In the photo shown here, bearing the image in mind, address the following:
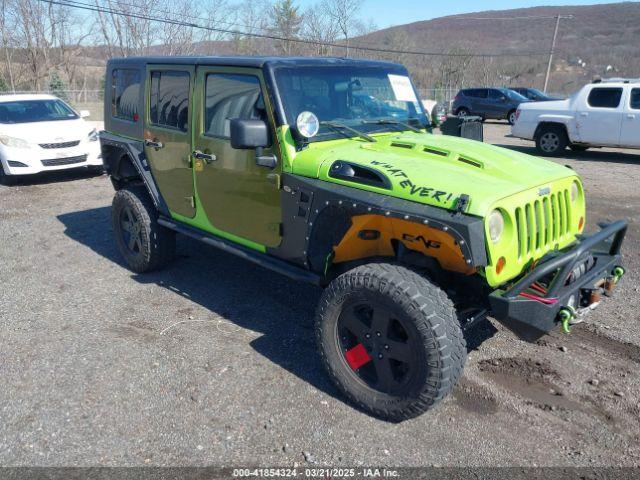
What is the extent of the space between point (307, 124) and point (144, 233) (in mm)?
2345

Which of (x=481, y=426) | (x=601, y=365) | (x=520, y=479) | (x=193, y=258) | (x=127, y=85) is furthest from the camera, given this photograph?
(x=193, y=258)

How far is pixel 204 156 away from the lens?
4.22 meters

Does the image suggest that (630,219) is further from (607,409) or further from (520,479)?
(520,479)

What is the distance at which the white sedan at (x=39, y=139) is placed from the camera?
9.45 m

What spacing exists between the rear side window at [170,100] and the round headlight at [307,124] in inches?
53.5

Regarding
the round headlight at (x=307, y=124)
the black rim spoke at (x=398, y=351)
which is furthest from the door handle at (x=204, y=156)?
the black rim spoke at (x=398, y=351)

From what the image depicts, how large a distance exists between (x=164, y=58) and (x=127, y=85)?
30.3 inches

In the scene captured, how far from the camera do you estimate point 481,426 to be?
311 cm

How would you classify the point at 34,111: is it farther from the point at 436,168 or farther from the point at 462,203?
the point at 462,203

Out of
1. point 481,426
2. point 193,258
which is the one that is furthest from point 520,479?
point 193,258

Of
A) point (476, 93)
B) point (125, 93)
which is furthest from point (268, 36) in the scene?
point (125, 93)

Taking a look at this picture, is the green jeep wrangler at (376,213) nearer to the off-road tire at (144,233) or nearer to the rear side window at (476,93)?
the off-road tire at (144,233)

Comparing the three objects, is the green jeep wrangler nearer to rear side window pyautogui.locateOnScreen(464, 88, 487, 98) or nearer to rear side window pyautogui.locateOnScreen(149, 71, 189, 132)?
rear side window pyautogui.locateOnScreen(149, 71, 189, 132)

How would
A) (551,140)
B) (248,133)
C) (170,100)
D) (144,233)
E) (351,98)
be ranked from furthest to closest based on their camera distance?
(551,140) < (144,233) < (170,100) < (351,98) < (248,133)
